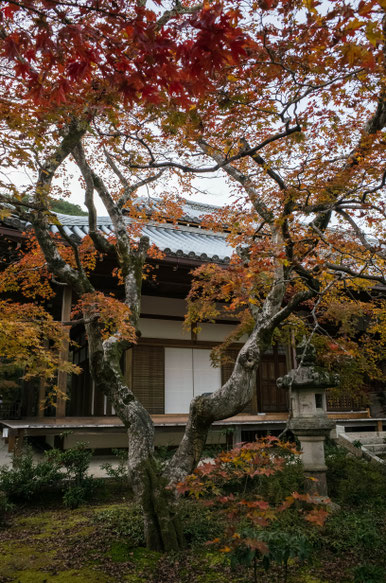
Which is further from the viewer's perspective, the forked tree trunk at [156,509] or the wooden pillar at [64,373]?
the wooden pillar at [64,373]

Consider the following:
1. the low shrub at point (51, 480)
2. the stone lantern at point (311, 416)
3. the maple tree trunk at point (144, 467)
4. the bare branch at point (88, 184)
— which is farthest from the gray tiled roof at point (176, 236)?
the maple tree trunk at point (144, 467)

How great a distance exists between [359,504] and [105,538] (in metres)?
3.65

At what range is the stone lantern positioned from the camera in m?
6.30

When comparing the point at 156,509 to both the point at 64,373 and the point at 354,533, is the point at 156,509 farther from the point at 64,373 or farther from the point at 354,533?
the point at 64,373

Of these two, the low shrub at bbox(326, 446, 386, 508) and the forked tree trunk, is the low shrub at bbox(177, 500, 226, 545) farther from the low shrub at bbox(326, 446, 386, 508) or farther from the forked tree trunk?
the low shrub at bbox(326, 446, 386, 508)

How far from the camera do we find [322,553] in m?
4.73

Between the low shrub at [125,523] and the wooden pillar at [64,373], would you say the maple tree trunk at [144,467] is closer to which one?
the low shrub at [125,523]

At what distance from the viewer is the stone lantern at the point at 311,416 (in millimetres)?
6297

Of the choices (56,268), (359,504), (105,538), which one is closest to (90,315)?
(56,268)

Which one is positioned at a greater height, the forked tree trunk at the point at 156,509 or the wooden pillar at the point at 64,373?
the wooden pillar at the point at 64,373

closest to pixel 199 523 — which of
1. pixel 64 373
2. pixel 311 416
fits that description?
pixel 311 416

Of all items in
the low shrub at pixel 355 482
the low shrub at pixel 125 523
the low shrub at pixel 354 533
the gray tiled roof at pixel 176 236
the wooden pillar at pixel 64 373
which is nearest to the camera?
the low shrub at pixel 354 533

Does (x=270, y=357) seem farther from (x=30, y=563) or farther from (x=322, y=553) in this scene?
(x=30, y=563)

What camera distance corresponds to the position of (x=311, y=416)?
658 centimetres
